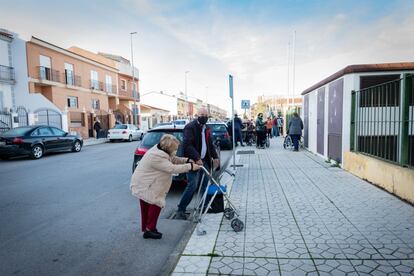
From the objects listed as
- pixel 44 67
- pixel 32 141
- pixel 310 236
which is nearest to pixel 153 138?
pixel 310 236

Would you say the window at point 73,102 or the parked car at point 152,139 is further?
the window at point 73,102

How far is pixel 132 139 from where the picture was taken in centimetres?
2397

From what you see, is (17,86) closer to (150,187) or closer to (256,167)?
(256,167)

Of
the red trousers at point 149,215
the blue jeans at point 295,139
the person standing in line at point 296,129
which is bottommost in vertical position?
the red trousers at point 149,215

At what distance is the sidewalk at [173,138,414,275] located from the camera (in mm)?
3139

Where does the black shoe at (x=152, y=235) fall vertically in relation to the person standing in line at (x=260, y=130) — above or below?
below

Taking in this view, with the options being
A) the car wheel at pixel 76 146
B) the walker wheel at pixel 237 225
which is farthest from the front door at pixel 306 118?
the car wheel at pixel 76 146

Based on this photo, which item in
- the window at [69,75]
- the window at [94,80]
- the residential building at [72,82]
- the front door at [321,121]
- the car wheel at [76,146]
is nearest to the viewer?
the front door at [321,121]

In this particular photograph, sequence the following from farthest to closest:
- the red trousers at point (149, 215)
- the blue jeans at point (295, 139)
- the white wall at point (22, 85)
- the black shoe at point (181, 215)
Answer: the white wall at point (22, 85) → the blue jeans at point (295, 139) → the black shoe at point (181, 215) → the red trousers at point (149, 215)

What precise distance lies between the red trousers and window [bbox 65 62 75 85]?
28.4 m

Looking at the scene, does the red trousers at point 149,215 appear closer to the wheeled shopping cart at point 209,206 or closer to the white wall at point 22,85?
the wheeled shopping cart at point 209,206

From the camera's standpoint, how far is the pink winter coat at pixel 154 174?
12.3 feet

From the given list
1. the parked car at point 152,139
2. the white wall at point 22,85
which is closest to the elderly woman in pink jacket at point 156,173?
the parked car at point 152,139

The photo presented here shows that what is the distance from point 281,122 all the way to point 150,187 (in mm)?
25090
